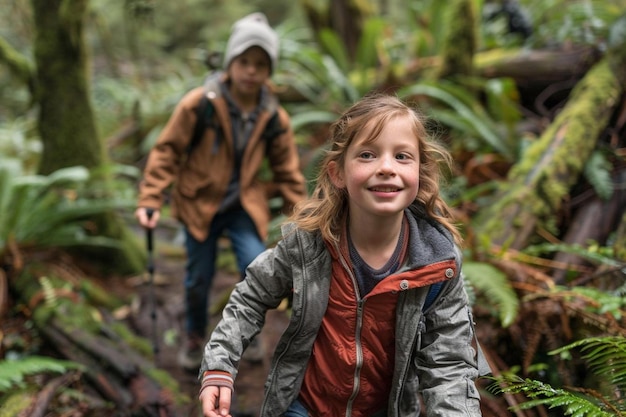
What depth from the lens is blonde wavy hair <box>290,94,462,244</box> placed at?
6.10 ft

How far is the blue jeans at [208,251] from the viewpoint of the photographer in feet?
11.3

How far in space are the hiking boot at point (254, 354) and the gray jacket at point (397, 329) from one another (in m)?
1.89

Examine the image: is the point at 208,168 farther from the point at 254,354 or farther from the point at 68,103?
the point at 68,103

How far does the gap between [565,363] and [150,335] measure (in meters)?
3.08

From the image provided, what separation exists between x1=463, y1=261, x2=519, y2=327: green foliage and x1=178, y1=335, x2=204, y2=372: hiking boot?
A: 1973 mm

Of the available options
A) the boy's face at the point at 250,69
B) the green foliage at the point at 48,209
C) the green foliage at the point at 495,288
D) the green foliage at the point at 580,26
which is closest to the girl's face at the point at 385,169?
the green foliage at the point at 495,288

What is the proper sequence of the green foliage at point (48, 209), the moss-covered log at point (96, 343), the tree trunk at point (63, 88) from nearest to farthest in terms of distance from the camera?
the moss-covered log at point (96, 343), the green foliage at point (48, 209), the tree trunk at point (63, 88)

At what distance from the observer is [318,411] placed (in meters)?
2.02

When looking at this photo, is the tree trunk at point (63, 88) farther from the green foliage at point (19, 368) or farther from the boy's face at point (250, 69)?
the green foliage at point (19, 368)

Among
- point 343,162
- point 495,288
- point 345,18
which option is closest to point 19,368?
point 343,162

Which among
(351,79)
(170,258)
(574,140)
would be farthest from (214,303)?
(351,79)

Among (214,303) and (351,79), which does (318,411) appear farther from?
(351,79)

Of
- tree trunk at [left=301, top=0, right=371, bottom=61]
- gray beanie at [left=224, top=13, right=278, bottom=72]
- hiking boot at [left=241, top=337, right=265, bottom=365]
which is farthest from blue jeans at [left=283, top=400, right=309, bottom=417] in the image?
tree trunk at [left=301, top=0, right=371, bottom=61]

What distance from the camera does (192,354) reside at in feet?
12.4
